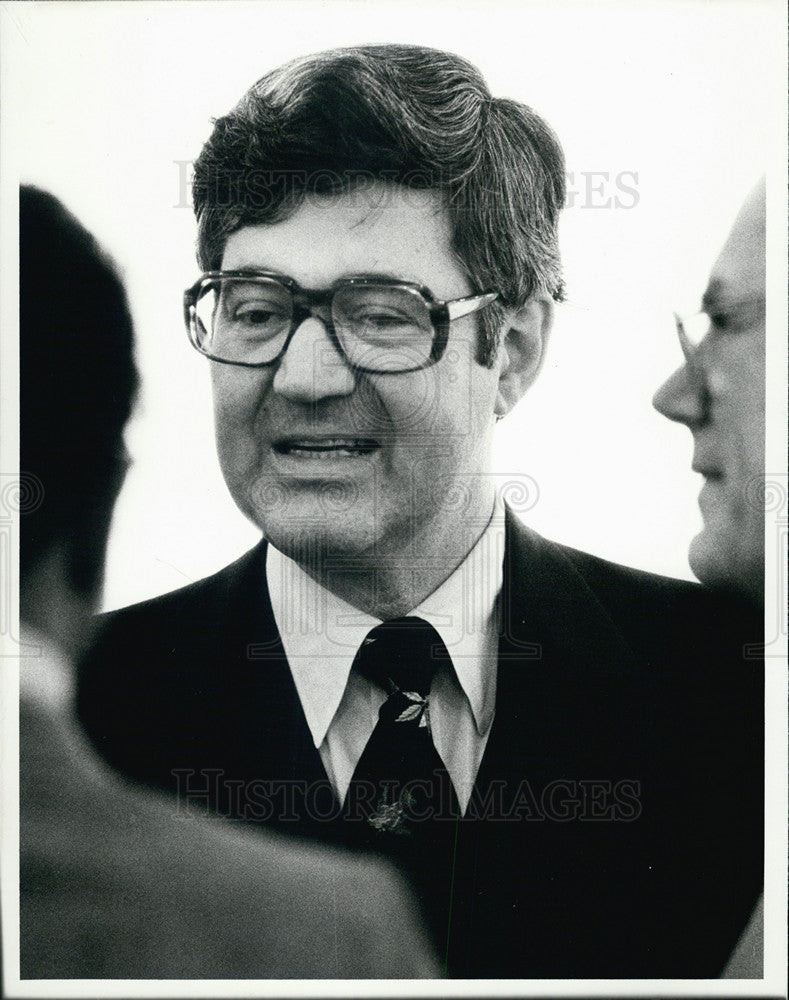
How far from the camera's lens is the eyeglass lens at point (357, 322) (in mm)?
1803

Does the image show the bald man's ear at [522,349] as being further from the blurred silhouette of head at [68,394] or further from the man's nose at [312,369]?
the blurred silhouette of head at [68,394]

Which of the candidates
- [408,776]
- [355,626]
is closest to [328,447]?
[355,626]

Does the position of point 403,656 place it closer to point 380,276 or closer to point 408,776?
point 408,776

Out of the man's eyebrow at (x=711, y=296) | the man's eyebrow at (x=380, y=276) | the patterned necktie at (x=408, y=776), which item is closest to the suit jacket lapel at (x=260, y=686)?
the patterned necktie at (x=408, y=776)

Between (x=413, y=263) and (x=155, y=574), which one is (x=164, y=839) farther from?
(x=413, y=263)

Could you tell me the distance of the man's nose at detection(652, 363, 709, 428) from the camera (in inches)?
76.2

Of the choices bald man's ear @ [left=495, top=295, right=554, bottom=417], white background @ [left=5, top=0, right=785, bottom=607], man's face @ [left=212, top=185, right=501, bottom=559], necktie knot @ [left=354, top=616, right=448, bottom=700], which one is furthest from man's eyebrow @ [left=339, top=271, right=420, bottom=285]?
necktie knot @ [left=354, top=616, right=448, bottom=700]

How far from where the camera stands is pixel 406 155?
6.01ft

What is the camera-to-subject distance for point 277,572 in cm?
192

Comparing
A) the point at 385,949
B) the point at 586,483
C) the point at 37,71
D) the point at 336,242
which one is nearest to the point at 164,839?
the point at 385,949

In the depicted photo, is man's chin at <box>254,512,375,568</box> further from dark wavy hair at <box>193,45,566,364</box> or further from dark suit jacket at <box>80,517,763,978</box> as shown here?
dark wavy hair at <box>193,45,566,364</box>

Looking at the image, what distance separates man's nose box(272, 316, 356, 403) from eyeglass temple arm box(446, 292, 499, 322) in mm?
227

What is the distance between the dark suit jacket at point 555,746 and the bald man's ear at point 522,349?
0.27 m

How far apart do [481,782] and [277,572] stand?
60 centimetres
